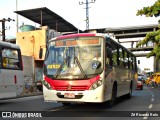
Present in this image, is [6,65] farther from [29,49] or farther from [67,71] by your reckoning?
[29,49]

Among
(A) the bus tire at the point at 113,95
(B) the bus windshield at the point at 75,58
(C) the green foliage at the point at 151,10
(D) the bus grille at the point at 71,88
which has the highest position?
(C) the green foliage at the point at 151,10

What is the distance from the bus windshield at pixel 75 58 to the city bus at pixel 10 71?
148 inches

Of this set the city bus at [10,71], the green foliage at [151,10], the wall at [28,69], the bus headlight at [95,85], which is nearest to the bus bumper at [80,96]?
the bus headlight at [95,85]

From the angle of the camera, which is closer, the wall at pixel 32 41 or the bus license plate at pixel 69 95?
the bus license plate at pixel 69 95

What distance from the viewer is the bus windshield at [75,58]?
1221 centimetres

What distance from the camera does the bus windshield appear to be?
12.2m

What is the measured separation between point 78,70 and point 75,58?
0.54 m

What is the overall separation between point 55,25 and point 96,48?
37154mm

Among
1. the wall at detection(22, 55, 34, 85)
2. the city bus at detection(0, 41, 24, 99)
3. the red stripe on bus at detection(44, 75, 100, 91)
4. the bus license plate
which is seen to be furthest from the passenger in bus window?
the wall at detection(22, 55, 34, 85)

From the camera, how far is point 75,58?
12477mm

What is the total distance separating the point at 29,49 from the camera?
44.9 metres

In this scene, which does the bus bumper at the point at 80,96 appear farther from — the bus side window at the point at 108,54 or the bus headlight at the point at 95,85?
the bus side window at the point at 108,54

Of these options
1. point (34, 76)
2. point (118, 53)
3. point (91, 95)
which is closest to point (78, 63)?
point (91, 95)

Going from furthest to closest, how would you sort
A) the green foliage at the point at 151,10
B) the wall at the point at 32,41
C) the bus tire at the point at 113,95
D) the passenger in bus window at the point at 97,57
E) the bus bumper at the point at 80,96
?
the wall at the point at 32,41
the green foliage at the point at 151,10
the bus tire at the point at 113,95
the passenger in bus window at the point at 97,57
the bus bumper at the point at 80,96
